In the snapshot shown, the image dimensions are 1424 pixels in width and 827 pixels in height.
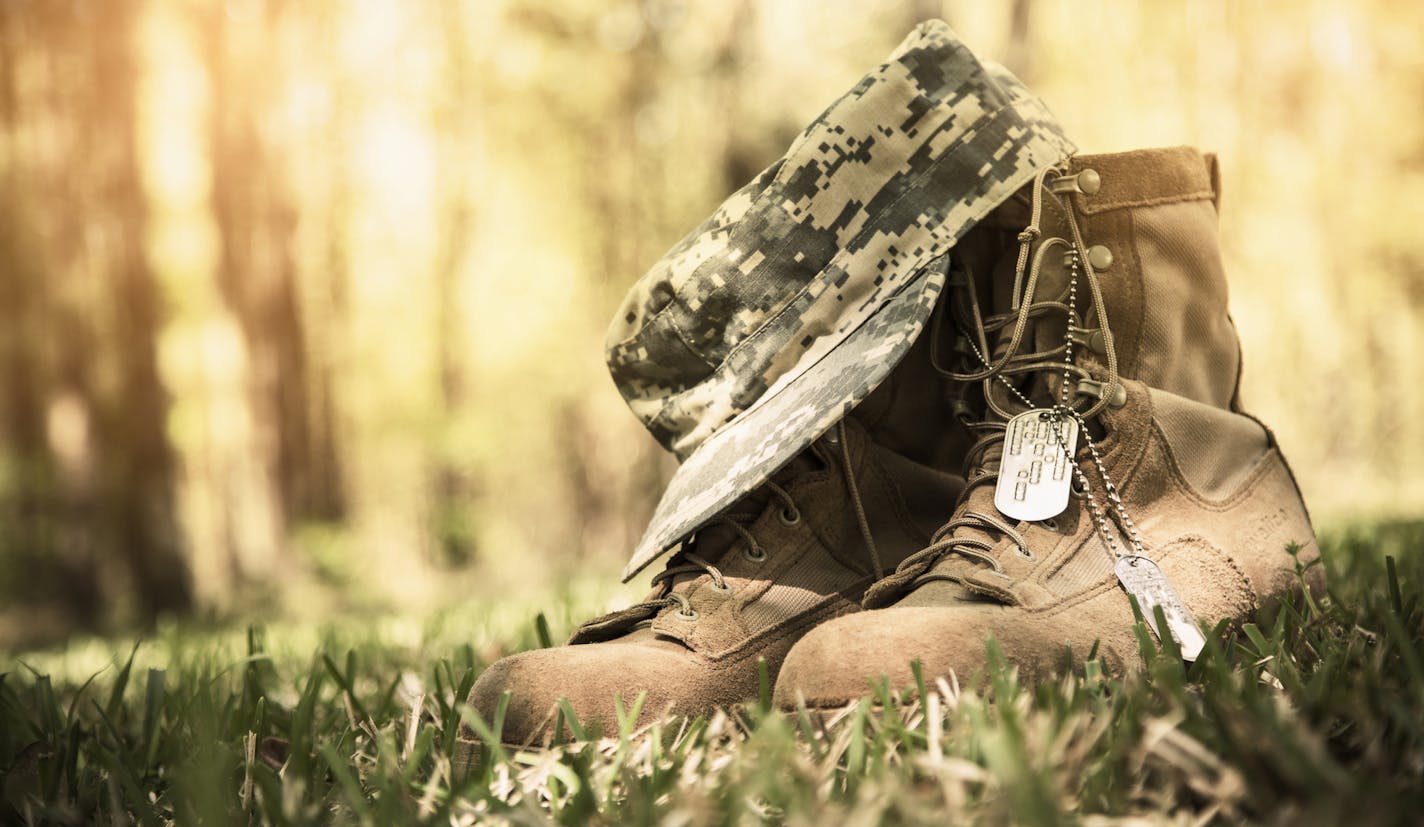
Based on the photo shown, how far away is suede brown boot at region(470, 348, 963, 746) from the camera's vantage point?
130 cm

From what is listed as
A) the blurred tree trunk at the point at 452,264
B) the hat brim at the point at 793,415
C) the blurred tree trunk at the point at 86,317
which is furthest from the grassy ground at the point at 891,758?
the blurred tree trunk at the point at 452,264

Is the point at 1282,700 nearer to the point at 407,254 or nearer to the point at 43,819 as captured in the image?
the point at 43,819

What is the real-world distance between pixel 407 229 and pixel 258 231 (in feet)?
Answer: 8.81

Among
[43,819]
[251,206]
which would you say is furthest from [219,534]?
[43,819]

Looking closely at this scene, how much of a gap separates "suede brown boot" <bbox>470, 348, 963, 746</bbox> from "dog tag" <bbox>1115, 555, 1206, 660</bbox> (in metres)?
0.31

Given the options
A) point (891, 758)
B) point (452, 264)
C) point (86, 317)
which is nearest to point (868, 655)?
point (891, 758)

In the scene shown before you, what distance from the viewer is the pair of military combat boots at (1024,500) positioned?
131 centimetres

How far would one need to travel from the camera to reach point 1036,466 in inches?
57.2

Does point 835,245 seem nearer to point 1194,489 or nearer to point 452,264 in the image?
point 1194,489

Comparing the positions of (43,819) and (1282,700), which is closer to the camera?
(1282,700)

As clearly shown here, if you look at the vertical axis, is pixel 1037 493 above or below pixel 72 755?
above

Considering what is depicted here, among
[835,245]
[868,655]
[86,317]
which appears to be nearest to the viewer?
[868,655]

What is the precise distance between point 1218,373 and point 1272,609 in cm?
34

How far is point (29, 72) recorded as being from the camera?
32.3ft
